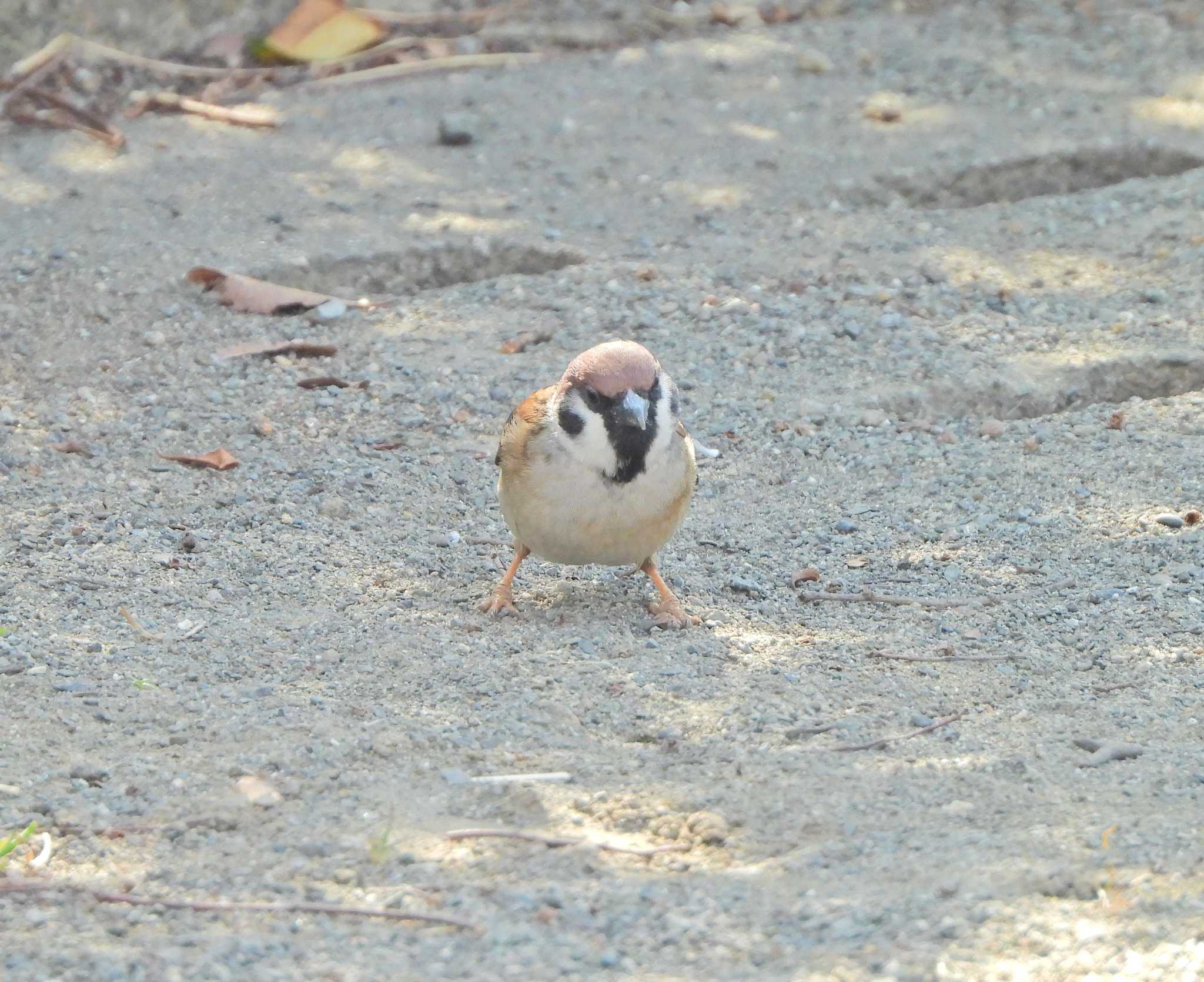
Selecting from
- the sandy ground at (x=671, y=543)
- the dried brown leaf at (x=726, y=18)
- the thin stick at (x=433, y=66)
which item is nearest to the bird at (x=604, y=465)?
the sandy ground at (x=671, y=543)

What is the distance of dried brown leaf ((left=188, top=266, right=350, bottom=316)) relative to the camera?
6699mm

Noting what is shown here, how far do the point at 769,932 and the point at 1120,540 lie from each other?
2.46 meters

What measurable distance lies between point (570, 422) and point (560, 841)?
1.43 meters

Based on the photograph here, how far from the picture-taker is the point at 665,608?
4844mm

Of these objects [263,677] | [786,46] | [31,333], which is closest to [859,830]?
[263,677]

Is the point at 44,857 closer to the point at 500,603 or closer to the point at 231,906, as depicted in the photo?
the point at 231,906

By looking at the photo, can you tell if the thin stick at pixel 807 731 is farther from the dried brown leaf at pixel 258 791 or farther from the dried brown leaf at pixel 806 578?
the dried brown leaf at pixel 258 791

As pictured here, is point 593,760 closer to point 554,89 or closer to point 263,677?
point 263,677

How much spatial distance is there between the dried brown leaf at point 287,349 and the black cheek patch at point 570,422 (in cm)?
205

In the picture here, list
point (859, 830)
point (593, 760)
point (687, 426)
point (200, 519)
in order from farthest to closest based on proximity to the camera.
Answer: point (687, 426)
point (200, 519)
point (593, 760)
point (859, 830)

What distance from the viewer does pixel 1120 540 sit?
5203 mm

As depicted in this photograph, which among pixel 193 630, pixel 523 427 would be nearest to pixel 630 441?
pixel 523 427

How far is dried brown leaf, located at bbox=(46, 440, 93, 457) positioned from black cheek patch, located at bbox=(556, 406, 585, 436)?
1.92 metres

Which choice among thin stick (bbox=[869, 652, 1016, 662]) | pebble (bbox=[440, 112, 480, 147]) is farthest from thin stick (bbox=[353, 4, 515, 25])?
thin stick (bbox=[869, 652, 1016, 662])
